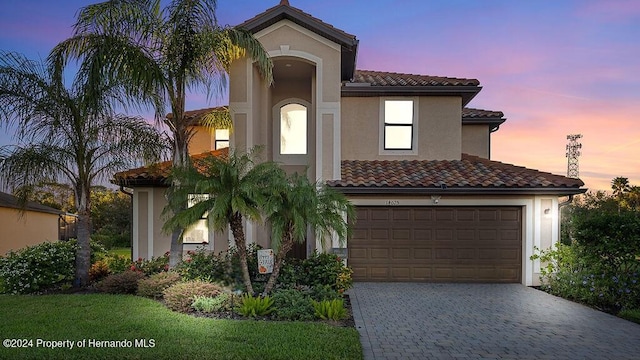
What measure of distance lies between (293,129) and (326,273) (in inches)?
239

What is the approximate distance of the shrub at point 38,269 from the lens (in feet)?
31.9

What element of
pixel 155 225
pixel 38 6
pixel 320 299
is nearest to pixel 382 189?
pixel 320 299

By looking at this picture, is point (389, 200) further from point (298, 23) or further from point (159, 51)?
point (159, 51)

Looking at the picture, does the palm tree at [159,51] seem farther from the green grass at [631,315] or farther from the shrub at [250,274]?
the green grass at [631,315]

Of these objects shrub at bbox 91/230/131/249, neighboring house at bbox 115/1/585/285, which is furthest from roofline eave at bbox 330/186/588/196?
shrub at bbox 91/230/131/249

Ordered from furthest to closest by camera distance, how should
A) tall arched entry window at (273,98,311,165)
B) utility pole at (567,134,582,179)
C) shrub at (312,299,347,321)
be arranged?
utility pole at (567,134,582,179)
tall arched entry window at (273,98,311,165)
shrub at (312,299,347,321)

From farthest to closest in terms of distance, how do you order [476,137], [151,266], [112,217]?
[112,217], [476,137], [151,266]

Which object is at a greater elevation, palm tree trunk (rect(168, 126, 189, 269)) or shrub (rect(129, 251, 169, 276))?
palm tree trunk (rect(168, 126, 189, 269))

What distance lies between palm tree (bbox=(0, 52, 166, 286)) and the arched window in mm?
4535

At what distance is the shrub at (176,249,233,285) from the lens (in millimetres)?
9273

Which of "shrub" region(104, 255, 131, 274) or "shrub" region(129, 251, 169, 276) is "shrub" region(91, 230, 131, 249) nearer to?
"shrub" region(104, 255, 131, 274)

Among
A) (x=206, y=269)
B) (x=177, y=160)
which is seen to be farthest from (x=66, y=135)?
(x=206, y=269)

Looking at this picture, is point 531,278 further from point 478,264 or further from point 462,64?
point 462,64

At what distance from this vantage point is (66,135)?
10008 millimetres
